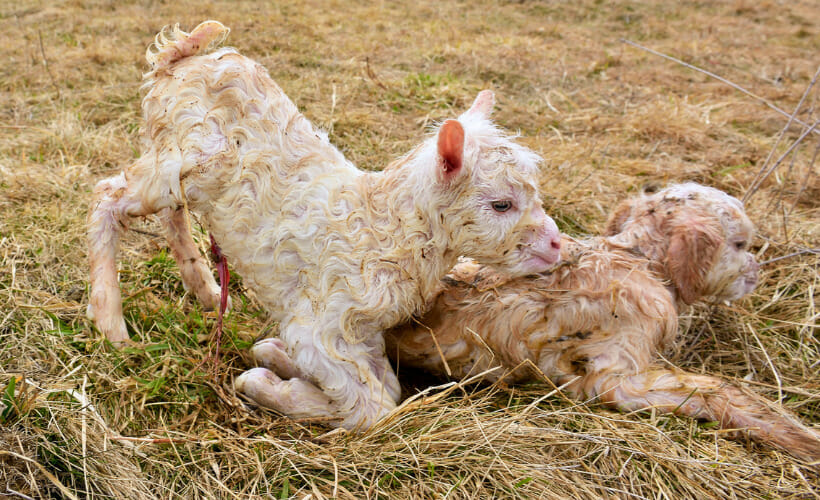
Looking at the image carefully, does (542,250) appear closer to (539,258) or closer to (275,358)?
(539,258)

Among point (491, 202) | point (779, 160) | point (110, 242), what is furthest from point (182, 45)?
point (779, 160)

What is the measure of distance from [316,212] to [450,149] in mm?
774

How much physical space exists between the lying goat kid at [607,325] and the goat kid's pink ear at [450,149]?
0.88m

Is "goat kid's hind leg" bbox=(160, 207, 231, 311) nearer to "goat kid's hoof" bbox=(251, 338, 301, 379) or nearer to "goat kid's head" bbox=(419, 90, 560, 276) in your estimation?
"goat kid's hoof" bbox=(251, 338, 301, 379)

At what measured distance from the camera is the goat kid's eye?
9.52ft

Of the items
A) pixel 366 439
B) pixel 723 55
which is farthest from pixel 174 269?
pixel 723 55

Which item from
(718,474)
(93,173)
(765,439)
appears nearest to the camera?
(718,474)

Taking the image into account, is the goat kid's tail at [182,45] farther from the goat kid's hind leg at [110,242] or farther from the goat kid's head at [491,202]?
the goat kid's head at [491,202]

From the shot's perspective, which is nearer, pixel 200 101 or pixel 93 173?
pixel 200 101

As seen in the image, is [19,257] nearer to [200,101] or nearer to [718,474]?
[200,101]

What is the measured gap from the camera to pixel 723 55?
9.64 m

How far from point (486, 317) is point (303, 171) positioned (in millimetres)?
1231

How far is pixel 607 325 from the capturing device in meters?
3.36

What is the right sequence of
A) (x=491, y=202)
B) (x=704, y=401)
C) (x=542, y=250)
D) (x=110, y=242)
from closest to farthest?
(x=491, y=202) → (x=542, y=250) → (x=704, y=401) → (x=110, y=242)
